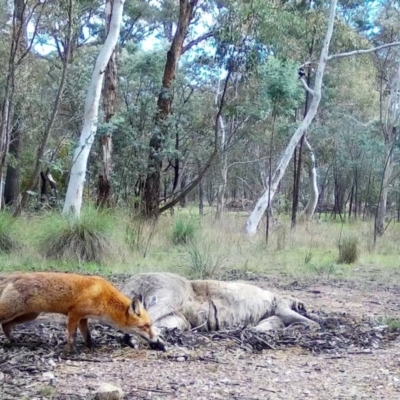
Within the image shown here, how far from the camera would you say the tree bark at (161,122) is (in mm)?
18359

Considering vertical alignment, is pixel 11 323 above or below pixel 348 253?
below

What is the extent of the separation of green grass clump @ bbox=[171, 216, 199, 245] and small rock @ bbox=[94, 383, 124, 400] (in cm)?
965

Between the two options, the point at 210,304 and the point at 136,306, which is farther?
the point at 210,304

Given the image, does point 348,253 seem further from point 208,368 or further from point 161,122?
point 208,368

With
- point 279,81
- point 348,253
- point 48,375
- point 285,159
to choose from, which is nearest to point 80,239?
point 348,253

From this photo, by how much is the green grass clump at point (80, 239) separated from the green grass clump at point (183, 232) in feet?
7.70

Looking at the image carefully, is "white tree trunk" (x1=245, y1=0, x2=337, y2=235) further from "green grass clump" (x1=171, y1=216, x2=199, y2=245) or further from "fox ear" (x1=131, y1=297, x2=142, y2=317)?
"fox ear" (x1=131, y1=297, x2=142, y2=317)

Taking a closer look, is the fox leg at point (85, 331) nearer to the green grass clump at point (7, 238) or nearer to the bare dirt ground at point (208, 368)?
the bare dirt ground at point (208, 368)

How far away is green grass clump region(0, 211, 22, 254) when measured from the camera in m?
12.2

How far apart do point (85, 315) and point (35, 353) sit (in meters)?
0.46

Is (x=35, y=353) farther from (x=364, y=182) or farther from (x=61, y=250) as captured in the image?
(x=364, y=182)

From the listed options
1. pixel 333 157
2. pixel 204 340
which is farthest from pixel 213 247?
pixel 333 157

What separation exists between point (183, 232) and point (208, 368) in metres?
9.07

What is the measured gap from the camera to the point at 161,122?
1866 cm
